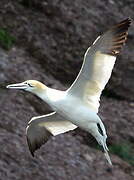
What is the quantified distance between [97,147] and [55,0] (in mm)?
3129

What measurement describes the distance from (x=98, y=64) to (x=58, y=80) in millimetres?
4504

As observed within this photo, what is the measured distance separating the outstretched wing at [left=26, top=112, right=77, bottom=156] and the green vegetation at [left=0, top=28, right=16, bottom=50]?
3.27m

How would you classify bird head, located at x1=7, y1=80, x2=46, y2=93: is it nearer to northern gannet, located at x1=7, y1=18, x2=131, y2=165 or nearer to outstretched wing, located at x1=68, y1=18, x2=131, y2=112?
northern gannet, located at x1=7, y1=18, x2=131, y2=165

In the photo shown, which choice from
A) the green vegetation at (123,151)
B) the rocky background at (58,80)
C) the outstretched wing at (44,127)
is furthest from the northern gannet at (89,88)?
the green vegetation at (123,151)

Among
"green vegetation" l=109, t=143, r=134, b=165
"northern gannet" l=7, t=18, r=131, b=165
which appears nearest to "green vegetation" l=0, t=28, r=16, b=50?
"green vegetation" l=109, t=143, r=134, b=165

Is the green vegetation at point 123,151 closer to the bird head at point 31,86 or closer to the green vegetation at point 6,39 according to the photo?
the green vegetation at point 6,39

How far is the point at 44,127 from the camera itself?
32.4ft

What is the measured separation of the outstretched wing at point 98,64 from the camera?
27.7ft

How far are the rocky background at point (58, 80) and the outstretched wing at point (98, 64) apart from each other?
2043mm

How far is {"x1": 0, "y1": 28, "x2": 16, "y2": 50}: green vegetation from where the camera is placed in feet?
42.9

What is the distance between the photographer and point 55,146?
1169cm

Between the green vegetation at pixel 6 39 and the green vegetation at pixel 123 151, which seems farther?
the green vegetation at pixel 6 39

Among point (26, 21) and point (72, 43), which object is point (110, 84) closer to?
point (72, 43)

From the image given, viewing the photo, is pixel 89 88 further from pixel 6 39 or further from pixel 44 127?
pixel 6 39
